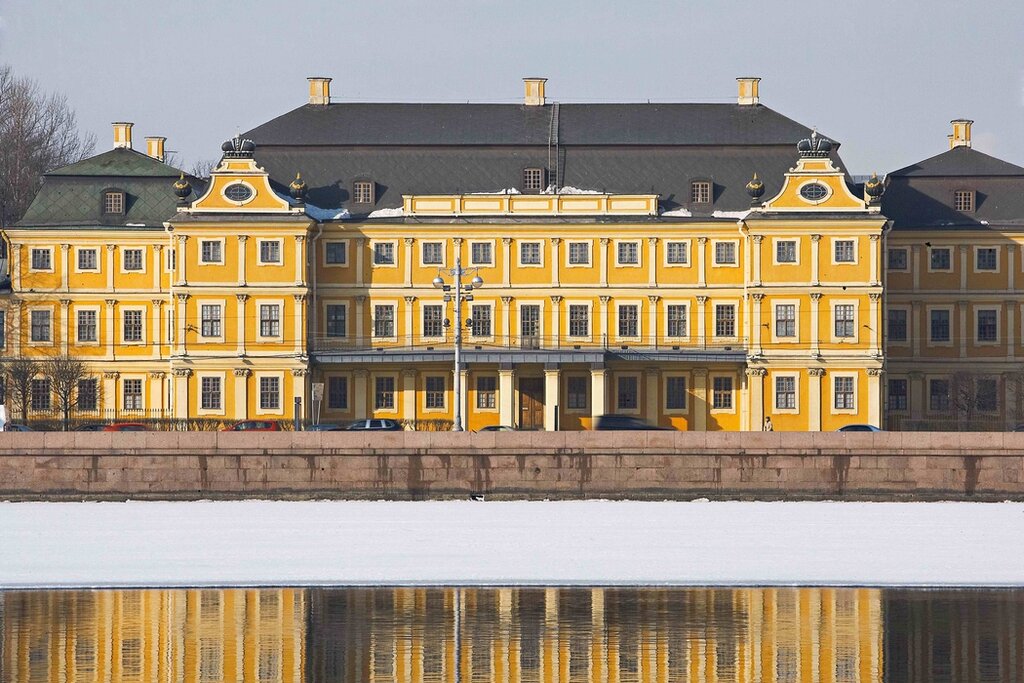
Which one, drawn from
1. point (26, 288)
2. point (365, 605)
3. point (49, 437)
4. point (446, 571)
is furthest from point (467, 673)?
point (26, 288)

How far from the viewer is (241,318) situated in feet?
293

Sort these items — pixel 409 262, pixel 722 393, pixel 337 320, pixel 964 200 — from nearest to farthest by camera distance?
pixel 722 393
pixel 409 262
pixel 337 320
pixel 964 200

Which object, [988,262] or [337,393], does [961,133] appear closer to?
[988,262]

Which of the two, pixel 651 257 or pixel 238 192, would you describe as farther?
pixel 651 257

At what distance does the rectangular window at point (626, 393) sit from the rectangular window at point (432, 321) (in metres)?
8.41

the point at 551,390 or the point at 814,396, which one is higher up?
the point at 551,390

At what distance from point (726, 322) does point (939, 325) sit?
11520mm

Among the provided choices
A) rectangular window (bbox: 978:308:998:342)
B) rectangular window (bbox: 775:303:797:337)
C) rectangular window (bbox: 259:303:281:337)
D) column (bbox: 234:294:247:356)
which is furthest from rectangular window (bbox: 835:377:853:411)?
column (bbox: 234:294:247:356)

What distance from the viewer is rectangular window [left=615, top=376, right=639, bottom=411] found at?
298 feet

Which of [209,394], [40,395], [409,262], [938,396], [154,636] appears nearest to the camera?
[154,636]

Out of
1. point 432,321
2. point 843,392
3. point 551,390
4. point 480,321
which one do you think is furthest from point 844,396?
point 432,321

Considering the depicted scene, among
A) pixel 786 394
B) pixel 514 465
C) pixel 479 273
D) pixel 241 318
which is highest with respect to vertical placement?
pixel 479 273

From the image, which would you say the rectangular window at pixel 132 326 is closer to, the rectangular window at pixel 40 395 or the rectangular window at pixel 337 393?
the rectangular window at pixel 40 395

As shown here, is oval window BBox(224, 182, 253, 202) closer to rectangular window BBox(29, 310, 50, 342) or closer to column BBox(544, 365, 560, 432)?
rectangular window BBox(29, 310, 50, 342)
